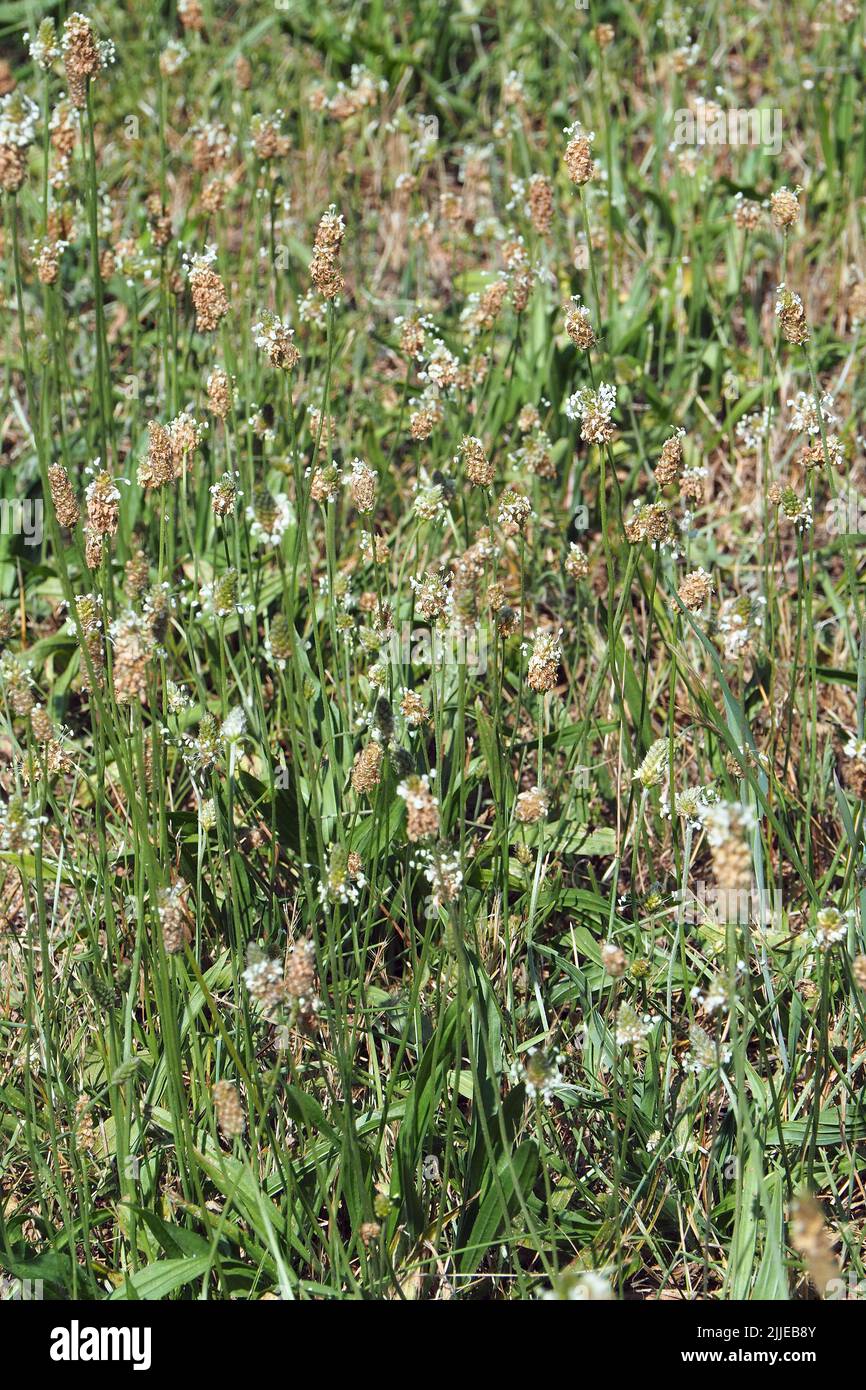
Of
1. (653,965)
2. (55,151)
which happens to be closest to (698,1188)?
(653,965)

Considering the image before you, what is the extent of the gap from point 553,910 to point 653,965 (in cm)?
23

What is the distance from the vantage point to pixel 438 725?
7.36ft

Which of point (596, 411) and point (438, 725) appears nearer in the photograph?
point (438, 725)

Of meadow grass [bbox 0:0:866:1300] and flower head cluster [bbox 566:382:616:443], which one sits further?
flower head cluster [bbox 566:382:616:443]

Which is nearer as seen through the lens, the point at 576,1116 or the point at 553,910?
the point at 576,1116

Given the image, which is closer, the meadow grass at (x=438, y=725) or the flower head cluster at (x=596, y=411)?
the meadow grass at (x=438, y=725)

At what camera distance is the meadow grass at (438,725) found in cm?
226

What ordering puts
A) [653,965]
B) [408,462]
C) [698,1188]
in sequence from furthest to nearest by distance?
[408,462] → [653,965] → [698,1188]

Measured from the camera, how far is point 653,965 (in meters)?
2.71

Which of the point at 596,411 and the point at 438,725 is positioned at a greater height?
the point at 596,411

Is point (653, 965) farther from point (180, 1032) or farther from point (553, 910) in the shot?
point (180, 1032)

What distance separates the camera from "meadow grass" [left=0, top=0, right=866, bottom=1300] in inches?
89.0
